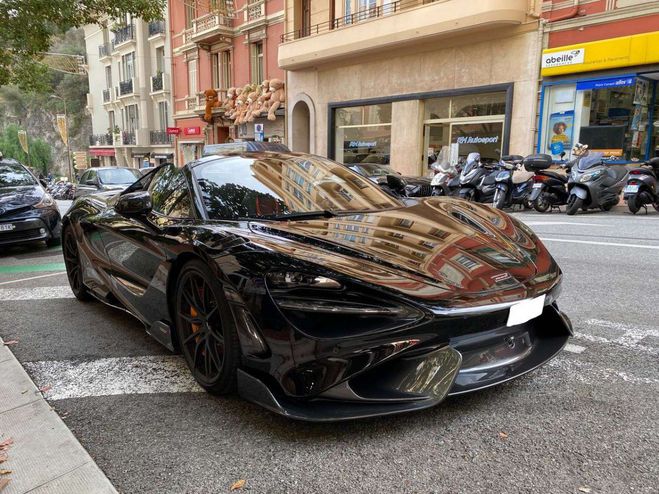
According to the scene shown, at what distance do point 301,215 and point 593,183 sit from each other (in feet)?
29.1

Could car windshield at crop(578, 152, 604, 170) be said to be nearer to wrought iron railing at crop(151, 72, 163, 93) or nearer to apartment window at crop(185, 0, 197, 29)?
apartment window at crop(185, 0, 197, 29)

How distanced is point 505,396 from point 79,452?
1.99m

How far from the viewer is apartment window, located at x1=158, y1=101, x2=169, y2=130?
117 ft

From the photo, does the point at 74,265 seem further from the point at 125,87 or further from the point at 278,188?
the point at 125,87

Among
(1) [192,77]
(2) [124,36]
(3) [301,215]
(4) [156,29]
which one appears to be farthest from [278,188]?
(2) [124,36]

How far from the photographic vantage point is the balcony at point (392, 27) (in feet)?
47.2

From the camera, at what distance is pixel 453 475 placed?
6.45 feet

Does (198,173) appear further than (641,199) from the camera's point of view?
No

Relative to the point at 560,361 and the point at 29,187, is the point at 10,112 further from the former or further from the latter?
the point at 560,361

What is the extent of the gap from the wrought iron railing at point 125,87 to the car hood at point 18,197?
3291 cm

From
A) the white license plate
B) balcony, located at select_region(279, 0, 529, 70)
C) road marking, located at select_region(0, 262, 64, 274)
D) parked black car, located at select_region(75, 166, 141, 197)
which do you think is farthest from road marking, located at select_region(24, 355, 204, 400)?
balcony, located at select_region(279, 0, 529, 70)

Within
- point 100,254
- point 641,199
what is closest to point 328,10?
point 641,199

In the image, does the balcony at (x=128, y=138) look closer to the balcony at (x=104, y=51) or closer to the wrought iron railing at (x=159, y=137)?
the wrought iron railing at (x=159, y=137)

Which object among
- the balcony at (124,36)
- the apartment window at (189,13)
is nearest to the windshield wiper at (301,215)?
the apartment window at (189,13)
